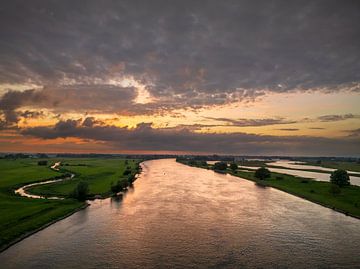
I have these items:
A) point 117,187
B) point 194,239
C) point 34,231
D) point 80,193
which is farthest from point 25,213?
point 117,187

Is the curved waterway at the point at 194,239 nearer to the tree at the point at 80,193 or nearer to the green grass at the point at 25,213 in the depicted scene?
the green grass at the point at 25,213

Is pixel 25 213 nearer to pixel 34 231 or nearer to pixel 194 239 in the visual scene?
pixel 34 231

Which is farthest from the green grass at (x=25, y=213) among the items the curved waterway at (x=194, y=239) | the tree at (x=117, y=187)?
the tree at (x=117, y=187)

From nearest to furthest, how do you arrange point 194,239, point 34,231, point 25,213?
1. point 194,239
2. point 34,231
3. point 25,213

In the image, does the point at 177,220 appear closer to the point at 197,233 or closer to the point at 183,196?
the point at 197,233

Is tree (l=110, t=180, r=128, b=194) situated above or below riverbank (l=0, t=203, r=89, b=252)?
above

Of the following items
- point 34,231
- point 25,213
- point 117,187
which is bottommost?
point 34,231

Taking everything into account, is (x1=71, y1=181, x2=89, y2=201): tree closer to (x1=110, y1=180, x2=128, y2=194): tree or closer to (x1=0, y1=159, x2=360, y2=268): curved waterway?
(x1=0, y1=159, x2=360, y2=268): curved waterway

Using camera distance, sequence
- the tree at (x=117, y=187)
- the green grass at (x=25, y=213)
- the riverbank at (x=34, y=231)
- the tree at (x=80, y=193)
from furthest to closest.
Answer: the tree at (x=117, y=187), the tree at (x=80, y=193), the green grass at (x=25, y=213), the riverbank at (x=34, y=231)

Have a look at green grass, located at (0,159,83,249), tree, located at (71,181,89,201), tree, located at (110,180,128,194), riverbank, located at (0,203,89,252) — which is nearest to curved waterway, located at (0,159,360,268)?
riverbank, located at (0,203,89,252)
